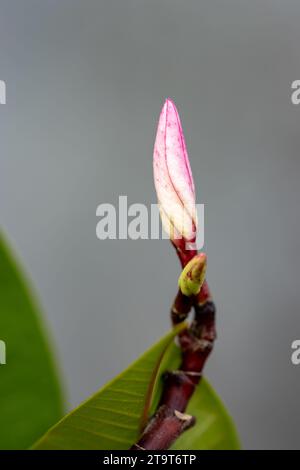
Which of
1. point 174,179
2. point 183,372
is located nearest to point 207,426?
point 183,372

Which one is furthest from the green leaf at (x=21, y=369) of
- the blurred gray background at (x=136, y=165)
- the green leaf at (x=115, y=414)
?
the blurred gray background at (x=136, y=165)

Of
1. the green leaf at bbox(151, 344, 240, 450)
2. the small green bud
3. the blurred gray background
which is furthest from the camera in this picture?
the blurred gray background

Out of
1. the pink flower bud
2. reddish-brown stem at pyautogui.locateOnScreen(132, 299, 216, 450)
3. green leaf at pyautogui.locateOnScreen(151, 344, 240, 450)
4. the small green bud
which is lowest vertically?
green leaf at pyautogui.locateOnScreen(151, 344, 240, 450)

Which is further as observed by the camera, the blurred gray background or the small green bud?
the blurred gray background

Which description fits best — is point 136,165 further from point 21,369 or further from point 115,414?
point 115,414

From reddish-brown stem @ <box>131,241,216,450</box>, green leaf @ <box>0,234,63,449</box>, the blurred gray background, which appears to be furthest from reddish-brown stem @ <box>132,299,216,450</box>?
the blurred gray background

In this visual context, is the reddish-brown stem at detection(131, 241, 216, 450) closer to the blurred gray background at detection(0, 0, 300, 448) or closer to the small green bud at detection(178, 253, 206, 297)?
the small green bud at detection(178, 253, 206, 297)

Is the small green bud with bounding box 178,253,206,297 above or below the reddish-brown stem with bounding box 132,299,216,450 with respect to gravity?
above
